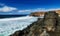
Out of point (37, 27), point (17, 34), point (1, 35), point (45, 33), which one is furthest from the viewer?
point (1, 35)

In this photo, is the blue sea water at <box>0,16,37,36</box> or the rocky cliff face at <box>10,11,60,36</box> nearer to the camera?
the rocky cliff face at <box>10,11,60,36</box>

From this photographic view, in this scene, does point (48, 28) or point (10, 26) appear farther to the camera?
point (10, 26)

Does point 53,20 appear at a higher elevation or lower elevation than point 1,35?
higher

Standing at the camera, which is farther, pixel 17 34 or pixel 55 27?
pixel 17 34

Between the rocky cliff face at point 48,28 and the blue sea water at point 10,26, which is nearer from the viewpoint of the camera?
the rocky cliff face at point 48,28

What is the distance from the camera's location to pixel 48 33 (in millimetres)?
6941

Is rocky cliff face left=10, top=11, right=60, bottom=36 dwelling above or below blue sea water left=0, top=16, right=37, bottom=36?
above

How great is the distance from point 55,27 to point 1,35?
373cm

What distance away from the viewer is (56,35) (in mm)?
6961

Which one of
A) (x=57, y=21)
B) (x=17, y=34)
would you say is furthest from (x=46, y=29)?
(x=17, y=34)

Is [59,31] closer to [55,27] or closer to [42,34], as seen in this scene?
[55,27]

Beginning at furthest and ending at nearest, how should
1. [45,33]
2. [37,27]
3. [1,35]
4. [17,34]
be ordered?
[1,35] < [17,34] < [37,27] < [45,33]

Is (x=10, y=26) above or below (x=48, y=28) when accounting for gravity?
below

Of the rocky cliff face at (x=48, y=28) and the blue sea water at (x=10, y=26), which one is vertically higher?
the rocky cliff face at (x=48, y=28)
